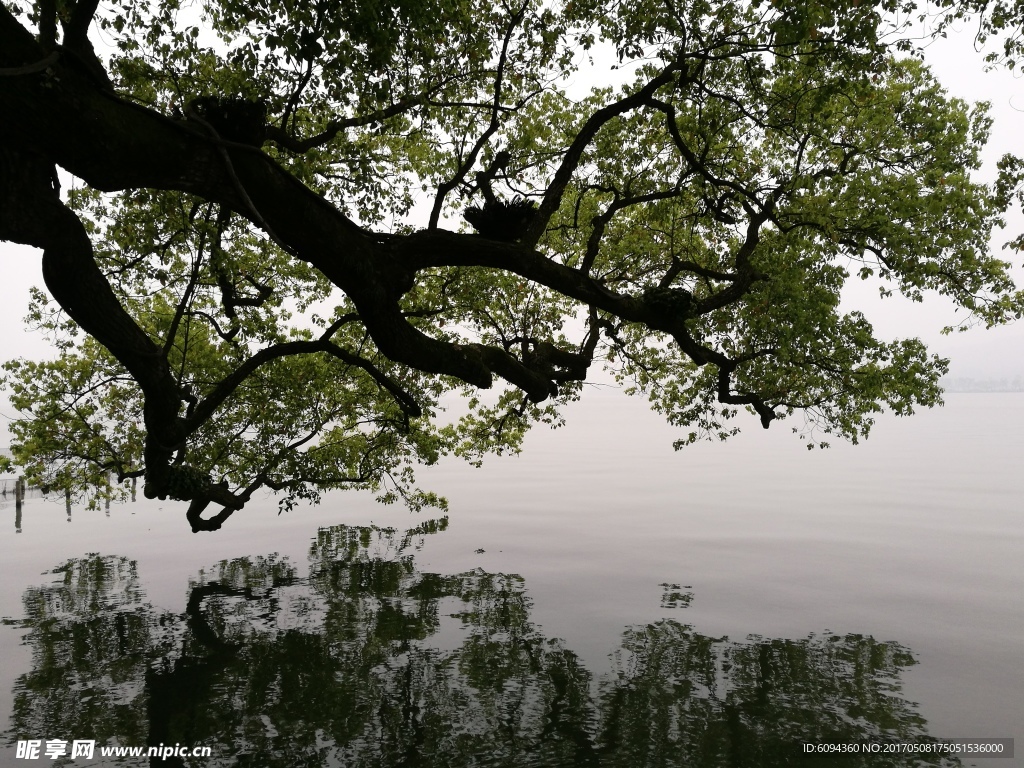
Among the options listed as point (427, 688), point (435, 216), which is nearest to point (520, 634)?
point (427, 688)

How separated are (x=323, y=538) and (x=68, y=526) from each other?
50.4 feet

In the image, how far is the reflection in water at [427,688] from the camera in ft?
27.7

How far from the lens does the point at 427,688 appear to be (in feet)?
33.8

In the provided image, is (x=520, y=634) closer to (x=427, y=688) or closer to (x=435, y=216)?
(x=427, y=688)

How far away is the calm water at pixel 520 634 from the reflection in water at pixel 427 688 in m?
0.05

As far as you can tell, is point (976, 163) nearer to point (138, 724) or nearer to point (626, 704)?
point (626, 704)

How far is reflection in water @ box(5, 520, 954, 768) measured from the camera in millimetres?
8438

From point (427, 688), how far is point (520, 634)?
3342mm

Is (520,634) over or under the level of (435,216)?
under

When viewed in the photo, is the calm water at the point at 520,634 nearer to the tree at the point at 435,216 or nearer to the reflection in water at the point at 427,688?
the reflection in water at the point at 427,688

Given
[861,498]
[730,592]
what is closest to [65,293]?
[730,592]

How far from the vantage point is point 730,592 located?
17188 millimetres

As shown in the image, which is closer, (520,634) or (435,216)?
(435,216)

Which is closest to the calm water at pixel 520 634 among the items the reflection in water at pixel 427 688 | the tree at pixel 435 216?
the reflection in water at pixel 427 688
